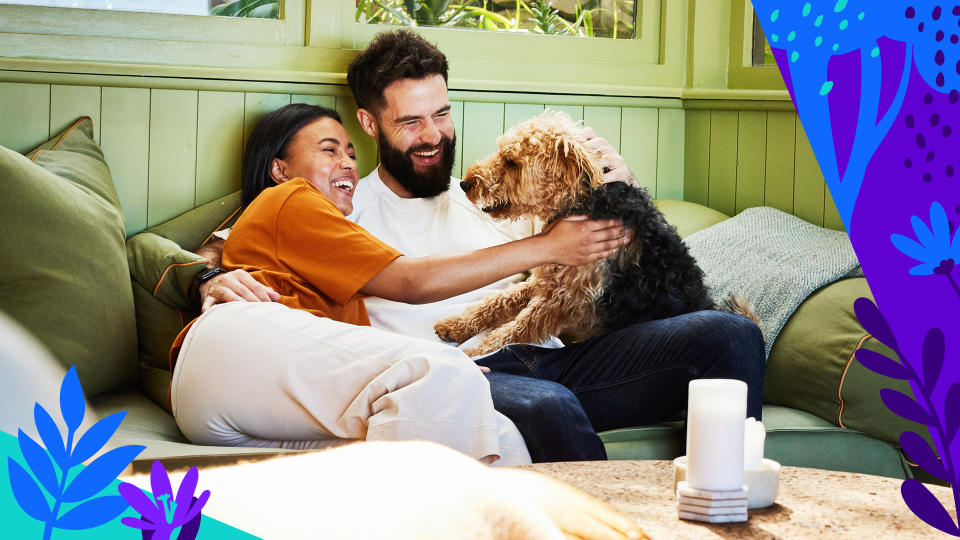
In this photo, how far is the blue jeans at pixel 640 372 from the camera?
1972 millimetres

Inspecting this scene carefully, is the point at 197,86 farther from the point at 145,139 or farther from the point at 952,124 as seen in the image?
the point at 952,124

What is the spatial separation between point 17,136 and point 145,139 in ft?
1.11

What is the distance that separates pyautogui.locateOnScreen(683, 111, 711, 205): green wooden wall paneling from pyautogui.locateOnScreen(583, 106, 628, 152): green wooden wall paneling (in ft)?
0.97

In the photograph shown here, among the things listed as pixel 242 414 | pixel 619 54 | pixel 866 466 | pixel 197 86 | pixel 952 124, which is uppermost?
pixel 619 54

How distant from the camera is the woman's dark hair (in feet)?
8.34

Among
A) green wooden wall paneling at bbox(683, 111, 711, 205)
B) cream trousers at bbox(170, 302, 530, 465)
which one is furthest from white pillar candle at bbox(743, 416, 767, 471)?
green wooden wall paneling at bbox(683, 111, 711, 205)

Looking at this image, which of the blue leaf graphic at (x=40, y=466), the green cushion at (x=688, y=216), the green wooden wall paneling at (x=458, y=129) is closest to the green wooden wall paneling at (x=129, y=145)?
the green wooden wall paneling at (x=458, y=129)

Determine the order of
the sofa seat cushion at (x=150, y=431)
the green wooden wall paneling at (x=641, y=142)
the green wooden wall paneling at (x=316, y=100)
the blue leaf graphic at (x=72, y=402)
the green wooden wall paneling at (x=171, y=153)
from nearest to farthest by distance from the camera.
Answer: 1. the blue leaf graphic at (x=72, y=402)
2. the sofa seat cushion at (x=150, y=431)
3. the green wooden wall paneling at (x=171, y=153)
4. the green wooden wall paneling at (x=316, y=100)
5. the green wooden wall paneling at (x=641, y=142)

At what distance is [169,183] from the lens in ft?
9.00

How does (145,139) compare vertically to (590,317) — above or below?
above

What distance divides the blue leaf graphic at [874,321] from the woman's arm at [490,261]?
4.37 feet

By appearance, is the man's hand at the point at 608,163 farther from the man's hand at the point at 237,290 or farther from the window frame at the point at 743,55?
the window frame at the point at 743,55

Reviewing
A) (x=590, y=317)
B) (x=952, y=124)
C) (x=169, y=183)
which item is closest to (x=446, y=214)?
(x=590, y=317)

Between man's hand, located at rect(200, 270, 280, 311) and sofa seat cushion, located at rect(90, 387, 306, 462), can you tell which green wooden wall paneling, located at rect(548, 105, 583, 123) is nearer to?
man's hand, located at rect(200, 270, 280, 311)
